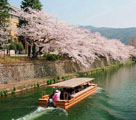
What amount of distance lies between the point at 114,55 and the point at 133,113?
138 ft

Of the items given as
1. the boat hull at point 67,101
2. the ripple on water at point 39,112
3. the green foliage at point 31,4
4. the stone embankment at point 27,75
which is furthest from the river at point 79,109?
the green foliage at point 31,4

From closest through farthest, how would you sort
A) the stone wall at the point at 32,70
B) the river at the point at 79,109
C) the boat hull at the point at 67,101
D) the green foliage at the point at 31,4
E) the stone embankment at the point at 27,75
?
the river at the point at 79,109, the boat hull at the point at 67,101, the stone embankment at the point at 27,75, the stone wall at the point at 32,70, the green foliage at the point at 31,4

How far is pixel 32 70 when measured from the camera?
28.0 m

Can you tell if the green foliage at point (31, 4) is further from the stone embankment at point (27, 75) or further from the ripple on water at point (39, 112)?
the ripple on water at point (39, 112)

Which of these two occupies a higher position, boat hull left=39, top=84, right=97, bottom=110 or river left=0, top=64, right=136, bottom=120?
boat hull left=39, top=84, right=97, bottom=110

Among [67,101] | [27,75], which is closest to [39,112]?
[67,101]

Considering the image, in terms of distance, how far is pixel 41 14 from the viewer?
104 ft

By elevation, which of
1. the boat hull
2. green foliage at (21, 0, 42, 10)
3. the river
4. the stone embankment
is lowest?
the river

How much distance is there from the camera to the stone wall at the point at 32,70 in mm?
23891

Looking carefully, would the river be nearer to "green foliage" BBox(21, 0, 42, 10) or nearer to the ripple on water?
the ripple on water

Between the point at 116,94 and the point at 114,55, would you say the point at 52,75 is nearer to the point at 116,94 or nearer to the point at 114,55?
the point at 116,94

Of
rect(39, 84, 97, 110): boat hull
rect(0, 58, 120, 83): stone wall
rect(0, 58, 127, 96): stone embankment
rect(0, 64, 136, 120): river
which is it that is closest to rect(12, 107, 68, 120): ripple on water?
rect(0, 64, 136, 120): river

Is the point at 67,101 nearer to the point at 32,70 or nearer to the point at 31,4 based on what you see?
the point at 32,70

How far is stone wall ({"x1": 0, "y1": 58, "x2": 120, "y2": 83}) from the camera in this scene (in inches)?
941
